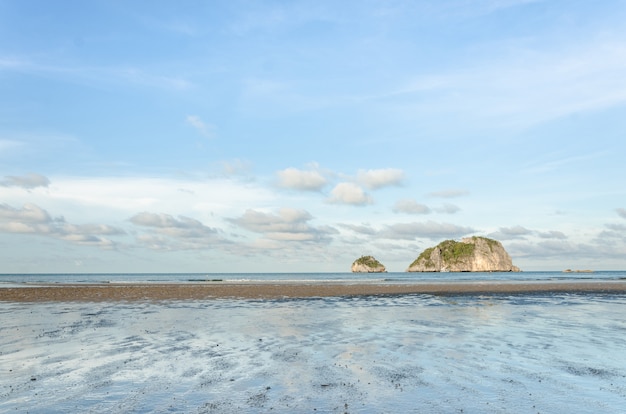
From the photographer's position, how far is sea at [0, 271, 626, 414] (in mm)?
11344

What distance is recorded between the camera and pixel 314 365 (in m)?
15.7

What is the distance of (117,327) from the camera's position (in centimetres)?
2594

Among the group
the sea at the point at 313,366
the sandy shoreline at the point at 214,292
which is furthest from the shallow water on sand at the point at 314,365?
the sandy shoreline at the point at 214,292

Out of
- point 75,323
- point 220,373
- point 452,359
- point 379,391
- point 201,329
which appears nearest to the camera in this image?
point 379,391

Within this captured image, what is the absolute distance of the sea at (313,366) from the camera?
447 inches

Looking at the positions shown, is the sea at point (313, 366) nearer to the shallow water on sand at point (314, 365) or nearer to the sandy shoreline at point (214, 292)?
the shallow water on sand at point (314, 365)

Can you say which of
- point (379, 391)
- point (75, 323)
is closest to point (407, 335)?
point (379, 391)

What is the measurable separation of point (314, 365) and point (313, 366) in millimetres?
169

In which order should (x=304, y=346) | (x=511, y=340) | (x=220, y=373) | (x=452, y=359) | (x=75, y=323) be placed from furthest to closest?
(x=75, y=323) < (x=511, y=340) < (x=304, y=346) < (x=452, y=359) < (x=220, y=373)

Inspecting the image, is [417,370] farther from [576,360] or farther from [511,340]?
[511,340]

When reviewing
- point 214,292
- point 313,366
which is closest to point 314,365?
point 313,366

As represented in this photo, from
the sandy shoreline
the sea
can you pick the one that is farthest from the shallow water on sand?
the sandy shoreline

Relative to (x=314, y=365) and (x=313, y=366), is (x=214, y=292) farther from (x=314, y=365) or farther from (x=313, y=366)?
(x=313, y=366)

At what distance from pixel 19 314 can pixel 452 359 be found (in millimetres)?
30872
